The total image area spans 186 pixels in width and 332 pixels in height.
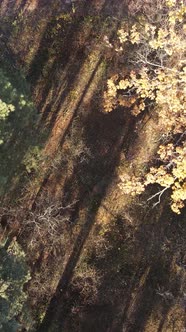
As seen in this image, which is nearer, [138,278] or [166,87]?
[166,87]

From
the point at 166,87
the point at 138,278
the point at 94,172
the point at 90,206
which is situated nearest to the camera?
the point at 166,87

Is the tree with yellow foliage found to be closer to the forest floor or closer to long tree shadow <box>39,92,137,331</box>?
long tree shadow <box>39,92,137,331</box>

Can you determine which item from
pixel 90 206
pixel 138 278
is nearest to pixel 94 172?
pixel 90 206

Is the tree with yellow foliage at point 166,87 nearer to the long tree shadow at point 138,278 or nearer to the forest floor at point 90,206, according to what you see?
the forest floor at point 90,206

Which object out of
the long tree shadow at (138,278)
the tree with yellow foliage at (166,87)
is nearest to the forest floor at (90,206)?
the long tree shadow at (138,278)

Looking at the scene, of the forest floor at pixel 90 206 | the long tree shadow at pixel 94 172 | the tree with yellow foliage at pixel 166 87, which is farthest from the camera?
the long tree shadow at pixel 94 172

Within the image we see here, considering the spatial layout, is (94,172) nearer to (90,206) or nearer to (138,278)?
(90,206)

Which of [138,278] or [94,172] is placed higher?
[94,172]

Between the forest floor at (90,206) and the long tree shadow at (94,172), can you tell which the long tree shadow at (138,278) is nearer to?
the forest floor at (90,206)

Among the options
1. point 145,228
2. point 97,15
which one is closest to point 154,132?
point 145,228

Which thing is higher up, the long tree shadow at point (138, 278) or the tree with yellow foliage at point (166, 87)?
the tree with yellow foliage at point (166, 87)

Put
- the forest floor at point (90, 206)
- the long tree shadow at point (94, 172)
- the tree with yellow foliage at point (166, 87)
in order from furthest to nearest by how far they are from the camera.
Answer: the long tree shadow at point (94, 172)
the forest floor at point (90, 206)
the tree with yellow foliage at point (166, 87)

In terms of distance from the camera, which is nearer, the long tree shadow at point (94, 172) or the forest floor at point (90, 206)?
the forest floor at point (90, 206)
